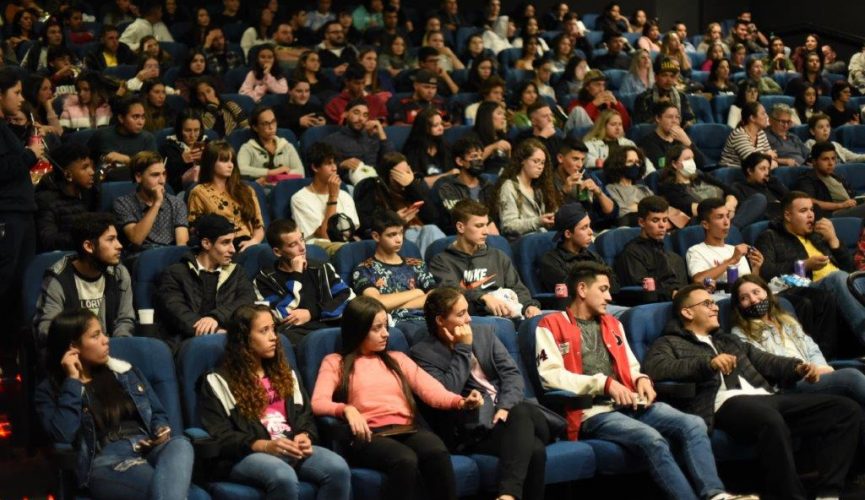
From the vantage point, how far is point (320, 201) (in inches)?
262

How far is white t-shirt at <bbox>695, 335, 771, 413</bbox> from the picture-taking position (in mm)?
5395

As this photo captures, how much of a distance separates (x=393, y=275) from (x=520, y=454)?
1359mm

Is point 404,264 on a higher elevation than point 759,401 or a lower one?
higher

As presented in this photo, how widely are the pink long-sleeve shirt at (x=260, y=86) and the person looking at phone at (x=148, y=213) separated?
3.04m

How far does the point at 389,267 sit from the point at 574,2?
9.10 meters

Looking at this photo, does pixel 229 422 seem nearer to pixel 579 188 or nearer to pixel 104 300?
pixel 104 300

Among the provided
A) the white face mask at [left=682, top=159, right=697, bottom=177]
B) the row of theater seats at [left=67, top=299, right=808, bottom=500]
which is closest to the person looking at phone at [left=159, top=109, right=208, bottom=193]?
the row of theater seats at [left=67, top=299, right=808, bottom=500]

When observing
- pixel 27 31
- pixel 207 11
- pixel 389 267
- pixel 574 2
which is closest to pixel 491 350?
pixel 389 267

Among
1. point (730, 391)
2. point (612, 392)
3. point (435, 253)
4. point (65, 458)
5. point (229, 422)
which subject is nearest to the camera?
point (65, 458)

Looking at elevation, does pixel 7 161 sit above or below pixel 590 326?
above

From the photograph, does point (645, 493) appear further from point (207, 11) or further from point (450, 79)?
point (207, 11)

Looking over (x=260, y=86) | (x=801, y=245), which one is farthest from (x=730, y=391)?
(x=260, y=86)

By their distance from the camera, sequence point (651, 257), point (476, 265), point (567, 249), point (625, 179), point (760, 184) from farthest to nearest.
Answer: point (760, 184), point (625, 179), point (651, 257), point (567, 249), point (476, 265)

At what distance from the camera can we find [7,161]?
18.7ft
